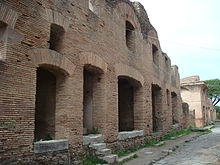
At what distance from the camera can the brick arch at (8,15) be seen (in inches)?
213

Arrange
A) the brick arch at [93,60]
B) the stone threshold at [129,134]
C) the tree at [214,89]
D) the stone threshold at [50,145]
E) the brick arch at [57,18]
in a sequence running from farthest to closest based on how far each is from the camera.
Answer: the tree at [214,89]
the stone threshold at [129,134]
the brick arch at [93,60]
the brick arch at [57,18]
the stone threshold at [50,145]

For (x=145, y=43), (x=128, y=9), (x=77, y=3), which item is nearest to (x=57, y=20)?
(x=77, y=3)

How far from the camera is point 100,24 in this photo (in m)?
8.96

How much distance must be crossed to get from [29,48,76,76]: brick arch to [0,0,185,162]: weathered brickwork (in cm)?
3

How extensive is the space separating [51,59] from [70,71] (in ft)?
2.60

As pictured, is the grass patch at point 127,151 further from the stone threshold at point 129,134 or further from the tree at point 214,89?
the tree at point 214,89

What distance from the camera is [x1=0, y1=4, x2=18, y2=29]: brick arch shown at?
541cm

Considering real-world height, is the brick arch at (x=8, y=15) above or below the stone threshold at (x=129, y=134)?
above

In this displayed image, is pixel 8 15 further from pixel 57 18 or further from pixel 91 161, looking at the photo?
pixel 91 161

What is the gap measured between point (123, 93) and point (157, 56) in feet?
11.8

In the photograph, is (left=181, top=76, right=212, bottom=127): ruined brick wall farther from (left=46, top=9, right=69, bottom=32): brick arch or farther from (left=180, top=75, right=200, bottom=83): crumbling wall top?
(left=46, top=9, right=69, bottom=32): brick arch

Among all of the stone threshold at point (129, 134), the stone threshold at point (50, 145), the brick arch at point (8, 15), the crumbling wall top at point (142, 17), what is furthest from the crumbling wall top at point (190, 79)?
the brick arch at point (8, 15)

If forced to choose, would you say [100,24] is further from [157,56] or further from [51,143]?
[157,56]

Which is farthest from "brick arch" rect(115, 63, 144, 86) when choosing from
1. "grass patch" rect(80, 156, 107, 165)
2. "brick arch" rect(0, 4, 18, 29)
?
"brick arch" rect(0, 4, 18, 29)
